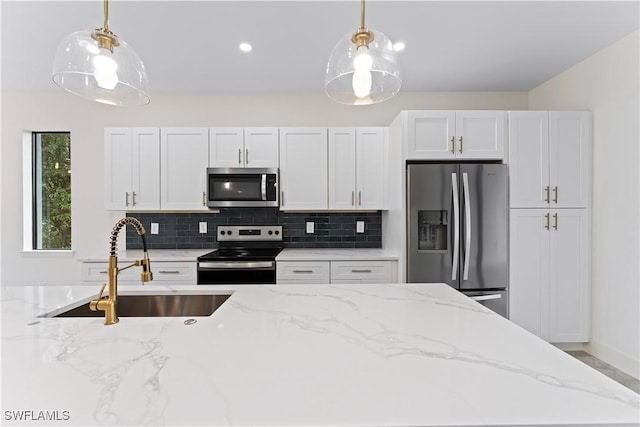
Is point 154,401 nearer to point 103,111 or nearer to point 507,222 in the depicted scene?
point 507,222

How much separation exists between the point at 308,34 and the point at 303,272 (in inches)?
77.8

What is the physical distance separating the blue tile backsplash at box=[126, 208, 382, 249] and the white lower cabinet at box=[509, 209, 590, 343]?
137 centimetres

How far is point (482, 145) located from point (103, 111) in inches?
155

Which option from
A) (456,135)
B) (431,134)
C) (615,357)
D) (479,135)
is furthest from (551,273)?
(431,134)

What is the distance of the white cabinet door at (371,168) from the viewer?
3.28 metres

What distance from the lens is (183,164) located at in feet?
10.7

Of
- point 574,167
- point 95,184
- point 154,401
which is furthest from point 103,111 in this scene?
point 574,167

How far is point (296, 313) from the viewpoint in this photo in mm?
1258

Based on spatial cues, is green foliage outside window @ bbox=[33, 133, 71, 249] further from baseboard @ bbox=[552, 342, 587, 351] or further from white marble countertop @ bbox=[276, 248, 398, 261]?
baseboard @ bbox=[552, 342, 587, 351]

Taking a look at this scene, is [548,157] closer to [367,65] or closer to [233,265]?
[367,65]

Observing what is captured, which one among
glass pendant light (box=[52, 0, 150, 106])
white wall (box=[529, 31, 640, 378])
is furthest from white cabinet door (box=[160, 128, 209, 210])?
white wall (box=[529, 31, 640, 378])

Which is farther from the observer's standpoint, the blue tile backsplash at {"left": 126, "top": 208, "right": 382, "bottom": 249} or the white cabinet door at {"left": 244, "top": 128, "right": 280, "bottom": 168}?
the blue tile backsplash at {"left": 126, "top": 208, "right": 382, "bottom": 249}

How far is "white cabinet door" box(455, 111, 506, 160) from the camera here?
9.30 ft

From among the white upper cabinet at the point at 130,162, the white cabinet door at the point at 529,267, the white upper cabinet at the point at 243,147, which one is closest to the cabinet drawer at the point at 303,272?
the white upper cabinet at the point at 243,147
